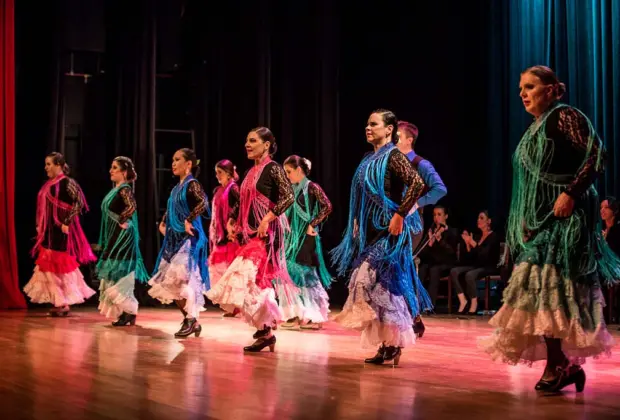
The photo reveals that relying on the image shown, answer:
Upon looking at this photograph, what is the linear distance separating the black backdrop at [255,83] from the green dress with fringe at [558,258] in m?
6.21

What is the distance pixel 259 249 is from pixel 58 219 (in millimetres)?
3451

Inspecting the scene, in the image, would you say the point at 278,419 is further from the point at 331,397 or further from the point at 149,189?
the point at 149,189

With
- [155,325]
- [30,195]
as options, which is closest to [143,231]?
[30,195]

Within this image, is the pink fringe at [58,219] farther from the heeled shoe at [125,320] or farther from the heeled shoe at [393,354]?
the heeled shoe at [393,354]

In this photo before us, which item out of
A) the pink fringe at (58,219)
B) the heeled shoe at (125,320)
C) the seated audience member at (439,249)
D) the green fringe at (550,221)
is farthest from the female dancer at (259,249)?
the seated audience member at (439,249)

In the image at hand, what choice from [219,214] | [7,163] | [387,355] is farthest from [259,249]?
[7,163]

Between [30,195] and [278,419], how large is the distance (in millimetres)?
7449

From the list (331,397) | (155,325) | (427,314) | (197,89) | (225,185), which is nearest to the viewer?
(331,397)

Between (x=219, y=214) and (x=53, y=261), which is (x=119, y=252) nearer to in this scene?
(x=53, y=261)

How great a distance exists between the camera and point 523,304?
3.62 meters

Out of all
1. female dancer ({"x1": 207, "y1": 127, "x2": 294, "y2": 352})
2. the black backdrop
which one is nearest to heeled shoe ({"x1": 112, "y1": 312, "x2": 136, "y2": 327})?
female dancer ({"x1": 207, "y1": 127, "x2": 294, "y2": 352})

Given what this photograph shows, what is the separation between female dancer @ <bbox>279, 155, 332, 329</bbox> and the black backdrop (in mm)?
2668

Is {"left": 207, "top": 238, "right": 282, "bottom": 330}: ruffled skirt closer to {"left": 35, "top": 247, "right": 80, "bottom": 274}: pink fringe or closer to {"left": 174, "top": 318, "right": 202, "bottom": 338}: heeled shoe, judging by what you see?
{"left": 174, "top": 318, "right": 202, "bottom": 338}: heeled shoe

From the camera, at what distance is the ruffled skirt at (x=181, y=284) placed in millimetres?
6219
